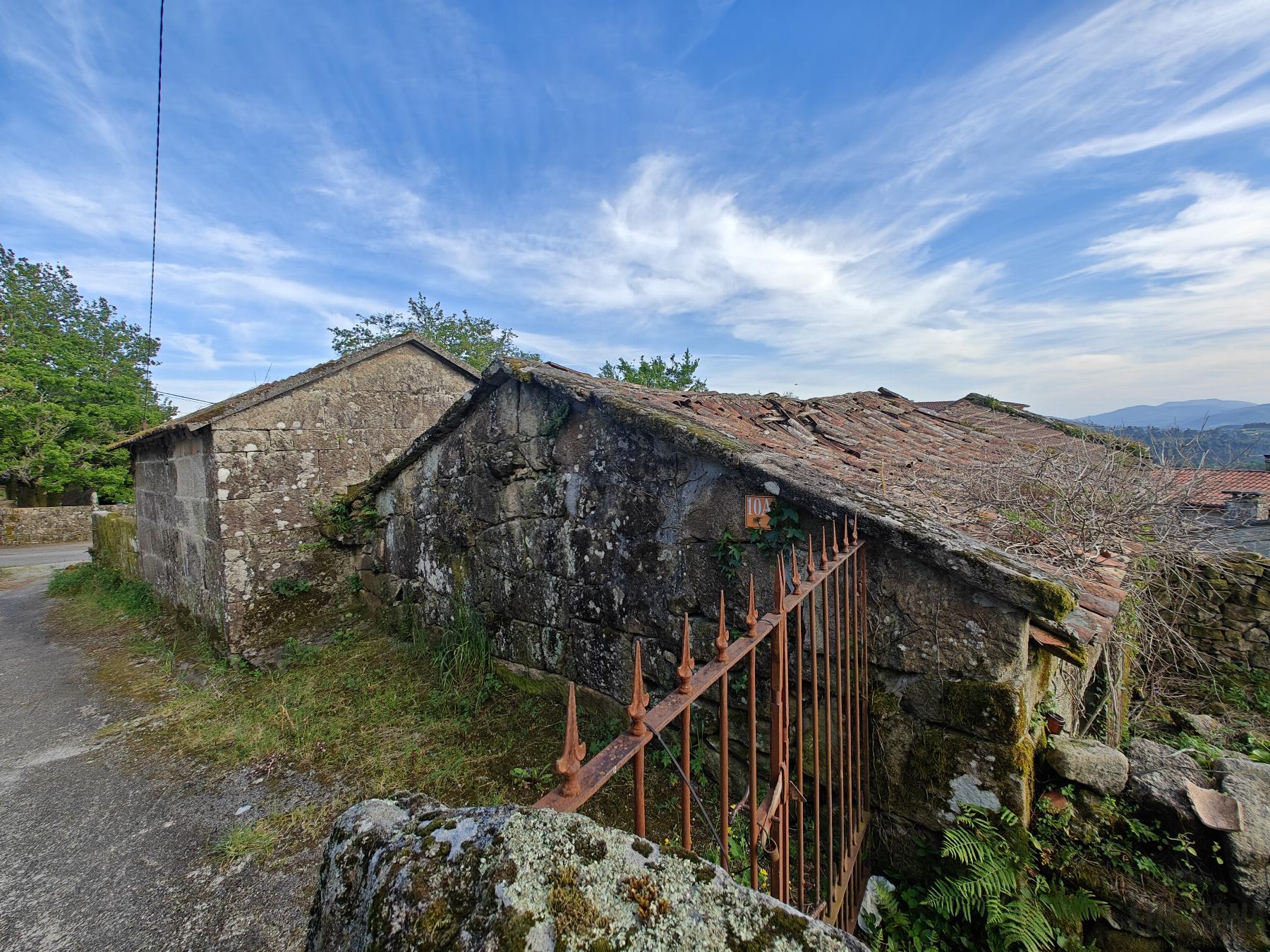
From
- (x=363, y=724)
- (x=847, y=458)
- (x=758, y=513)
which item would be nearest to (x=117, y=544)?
(x=363, y=724)

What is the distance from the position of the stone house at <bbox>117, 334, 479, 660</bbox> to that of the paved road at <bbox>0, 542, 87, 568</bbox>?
11.6 metres

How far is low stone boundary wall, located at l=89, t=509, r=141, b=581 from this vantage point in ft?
31.0

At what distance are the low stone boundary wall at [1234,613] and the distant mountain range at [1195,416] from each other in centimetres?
162

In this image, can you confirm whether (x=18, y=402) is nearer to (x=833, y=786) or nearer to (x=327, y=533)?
(x=327, y=533)

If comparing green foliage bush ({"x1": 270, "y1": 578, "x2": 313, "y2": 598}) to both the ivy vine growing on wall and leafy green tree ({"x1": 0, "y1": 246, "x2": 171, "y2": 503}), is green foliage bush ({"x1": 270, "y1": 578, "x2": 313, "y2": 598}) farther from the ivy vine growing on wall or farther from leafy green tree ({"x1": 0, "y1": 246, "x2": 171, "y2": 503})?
leafy green tree ({"x1": 0, "y1": 246, "x2": 171, "y2": 503})

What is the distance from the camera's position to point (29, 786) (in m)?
4.03

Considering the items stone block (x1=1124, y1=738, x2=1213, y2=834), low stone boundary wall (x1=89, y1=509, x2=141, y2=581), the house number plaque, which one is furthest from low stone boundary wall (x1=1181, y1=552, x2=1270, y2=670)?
low stone boundary wall (x1=89, y1=509, x2=141, y2=581)

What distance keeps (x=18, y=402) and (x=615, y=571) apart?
2613cm

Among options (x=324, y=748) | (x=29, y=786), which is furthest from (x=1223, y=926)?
Answer: (x=29, y=786)

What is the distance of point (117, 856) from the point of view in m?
3.26

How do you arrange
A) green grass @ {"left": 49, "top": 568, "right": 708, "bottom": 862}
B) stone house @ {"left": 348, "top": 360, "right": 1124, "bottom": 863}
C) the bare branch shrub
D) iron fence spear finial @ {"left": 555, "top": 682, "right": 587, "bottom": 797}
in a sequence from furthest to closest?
the bare branch shrub < green grass @ {"left": 49, "top": 568, "right": 708, "bottom": 862} < stone house @ {"left": 348, "top": 360, "right": 1124, "bottom": 863} < iron fence spear finial @ {"left": 555, "top": 682, "right": 587, "bottom": 797}

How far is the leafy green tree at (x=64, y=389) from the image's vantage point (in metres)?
18.8

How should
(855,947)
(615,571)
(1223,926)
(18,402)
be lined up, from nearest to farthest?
1. (855,947)
2. (1223,926)
3. (615,571)
4. (18,402)

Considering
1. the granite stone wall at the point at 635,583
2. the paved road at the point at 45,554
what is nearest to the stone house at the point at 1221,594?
the granite stone wall at the point at 635,583
